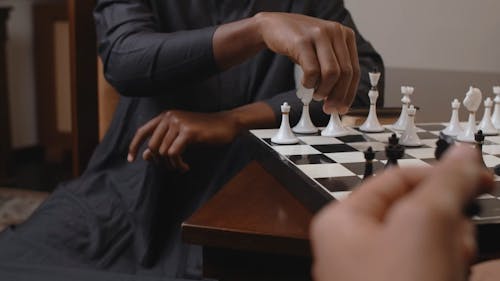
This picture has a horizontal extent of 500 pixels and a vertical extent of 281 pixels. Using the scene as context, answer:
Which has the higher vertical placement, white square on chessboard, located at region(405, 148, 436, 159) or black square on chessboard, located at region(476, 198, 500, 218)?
black square on chessboard, located at region(476, 198, 500, 218)

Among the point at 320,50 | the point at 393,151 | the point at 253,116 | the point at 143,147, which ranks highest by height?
the point at 320,50

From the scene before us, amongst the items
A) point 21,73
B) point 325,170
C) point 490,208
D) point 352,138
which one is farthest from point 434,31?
point 21,73

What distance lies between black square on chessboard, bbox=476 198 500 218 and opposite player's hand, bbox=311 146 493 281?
1.28ft

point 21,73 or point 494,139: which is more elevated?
point 494,139

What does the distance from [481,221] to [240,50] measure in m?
0.62

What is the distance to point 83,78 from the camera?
1.75 meters

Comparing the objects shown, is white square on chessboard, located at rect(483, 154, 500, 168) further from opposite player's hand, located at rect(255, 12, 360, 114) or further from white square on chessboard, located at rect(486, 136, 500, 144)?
opposite player's hand, located at rect(255, 12, 360, 114)

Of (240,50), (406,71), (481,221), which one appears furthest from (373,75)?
(406,71)

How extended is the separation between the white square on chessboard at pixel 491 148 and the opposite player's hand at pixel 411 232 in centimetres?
77

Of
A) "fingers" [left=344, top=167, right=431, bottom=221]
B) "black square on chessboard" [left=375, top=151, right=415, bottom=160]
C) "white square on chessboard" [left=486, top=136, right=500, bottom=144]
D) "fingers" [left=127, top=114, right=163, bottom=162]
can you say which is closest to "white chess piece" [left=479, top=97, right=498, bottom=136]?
"white square on chessboard" [left=486, top=136, right=500, bottom=144]

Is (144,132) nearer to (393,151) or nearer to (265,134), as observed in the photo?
(265,134)

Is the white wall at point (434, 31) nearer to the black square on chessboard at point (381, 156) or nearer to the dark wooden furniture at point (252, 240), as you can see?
the black square on chessboard at point (381, 156)

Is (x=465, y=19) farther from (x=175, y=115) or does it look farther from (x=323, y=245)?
(x=323, y=245)

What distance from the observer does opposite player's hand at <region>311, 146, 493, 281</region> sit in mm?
277
